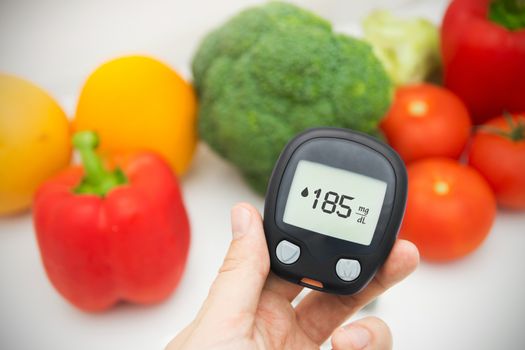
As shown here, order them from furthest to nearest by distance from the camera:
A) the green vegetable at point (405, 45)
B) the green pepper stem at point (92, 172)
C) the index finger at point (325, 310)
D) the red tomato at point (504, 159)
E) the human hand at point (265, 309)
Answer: the green vegetable at point (405, 45) < the red tomato at point (504, 159) < the green pepper stem at point (92, 172) < the index finger at point (325, 310) < the human hand at point (265, 309)

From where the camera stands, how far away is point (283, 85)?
0.99 m

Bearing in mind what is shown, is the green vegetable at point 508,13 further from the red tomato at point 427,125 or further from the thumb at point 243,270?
the thumb at point 243,270

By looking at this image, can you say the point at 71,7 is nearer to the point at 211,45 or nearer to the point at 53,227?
the point at 211,45

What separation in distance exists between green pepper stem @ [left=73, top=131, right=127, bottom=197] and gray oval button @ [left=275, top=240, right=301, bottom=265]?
35 centimetres

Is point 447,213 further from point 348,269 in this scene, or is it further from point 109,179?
point 109,179

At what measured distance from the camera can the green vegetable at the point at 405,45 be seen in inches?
49.0

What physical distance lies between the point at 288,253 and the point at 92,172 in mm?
378

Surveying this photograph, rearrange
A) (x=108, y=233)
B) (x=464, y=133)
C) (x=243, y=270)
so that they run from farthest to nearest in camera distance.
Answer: (x=464, y=133) → (x=108, y=233) → (x=243, y=270)

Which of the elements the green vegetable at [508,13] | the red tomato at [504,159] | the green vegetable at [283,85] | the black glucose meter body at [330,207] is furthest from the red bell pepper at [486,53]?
the black glucose meter body at [330,207]

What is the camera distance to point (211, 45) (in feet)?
3.66

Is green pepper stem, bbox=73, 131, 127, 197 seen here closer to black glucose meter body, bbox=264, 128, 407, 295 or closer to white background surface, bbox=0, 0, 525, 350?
white background surface, bbox=0, 0, 525, 350

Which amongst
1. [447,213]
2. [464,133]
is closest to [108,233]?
[447,213]

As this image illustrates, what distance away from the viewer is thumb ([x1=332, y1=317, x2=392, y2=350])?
68cm

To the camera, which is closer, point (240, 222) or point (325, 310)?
point (240, 222)
